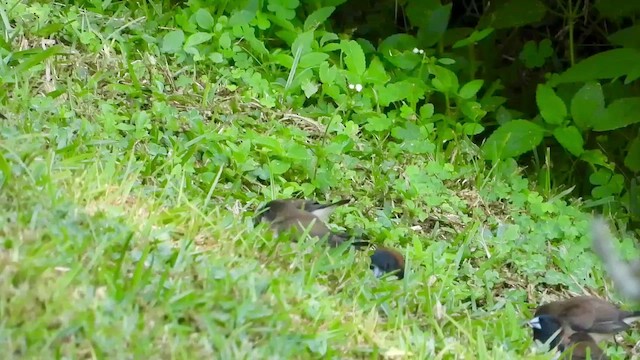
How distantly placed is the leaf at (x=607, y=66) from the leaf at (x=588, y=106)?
8 centimetres

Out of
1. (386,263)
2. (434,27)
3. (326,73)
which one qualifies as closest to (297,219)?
(386,263)

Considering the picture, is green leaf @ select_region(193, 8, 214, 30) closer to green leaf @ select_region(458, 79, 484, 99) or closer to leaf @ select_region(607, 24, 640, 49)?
green leaf @ select_region(458, 79, 484, 99)

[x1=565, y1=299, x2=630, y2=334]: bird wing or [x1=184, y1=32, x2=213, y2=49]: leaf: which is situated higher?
[x1=184, y1=32, x2=213, y2=49]: leaf

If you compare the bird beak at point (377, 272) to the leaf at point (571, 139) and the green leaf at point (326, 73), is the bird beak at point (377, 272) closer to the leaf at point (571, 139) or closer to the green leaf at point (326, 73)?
the green leaf at point (326, 73)

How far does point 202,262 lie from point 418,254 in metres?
1.67

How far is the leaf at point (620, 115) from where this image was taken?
20.1 ft

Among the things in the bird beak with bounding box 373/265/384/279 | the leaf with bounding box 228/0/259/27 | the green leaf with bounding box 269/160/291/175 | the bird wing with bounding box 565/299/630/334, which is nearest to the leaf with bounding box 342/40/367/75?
the leaf with bounding box 228/0/259/27

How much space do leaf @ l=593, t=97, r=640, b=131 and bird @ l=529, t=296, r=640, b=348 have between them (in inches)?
65.3

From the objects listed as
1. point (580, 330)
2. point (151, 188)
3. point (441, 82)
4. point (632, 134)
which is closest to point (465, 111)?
point (441, 82)

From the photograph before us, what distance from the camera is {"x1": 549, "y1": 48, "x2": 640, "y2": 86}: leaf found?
20.2ft

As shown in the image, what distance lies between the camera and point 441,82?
6.53 metres

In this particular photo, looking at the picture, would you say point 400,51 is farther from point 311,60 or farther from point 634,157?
point 634,157

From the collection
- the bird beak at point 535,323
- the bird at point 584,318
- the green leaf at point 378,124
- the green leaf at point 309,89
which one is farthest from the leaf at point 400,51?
the bird beak at point 535,323

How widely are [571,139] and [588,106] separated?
241 mm
